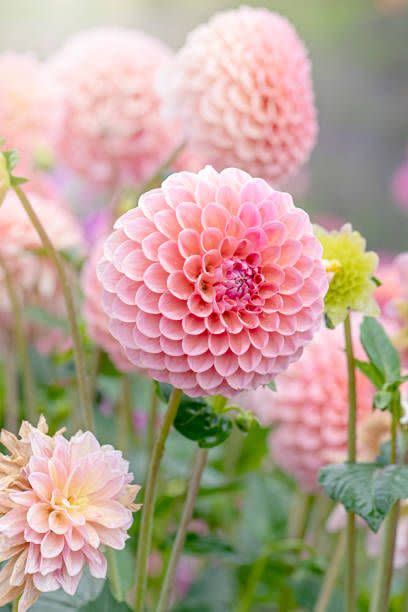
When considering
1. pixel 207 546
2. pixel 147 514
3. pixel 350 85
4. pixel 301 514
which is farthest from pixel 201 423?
pixel 350 85

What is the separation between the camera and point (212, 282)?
0.33 meters

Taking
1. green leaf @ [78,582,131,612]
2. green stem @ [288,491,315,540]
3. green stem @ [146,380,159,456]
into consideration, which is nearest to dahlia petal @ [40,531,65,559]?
green leaf @ [78,582,131,612]

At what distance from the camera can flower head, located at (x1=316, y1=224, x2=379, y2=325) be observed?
1.24 ft

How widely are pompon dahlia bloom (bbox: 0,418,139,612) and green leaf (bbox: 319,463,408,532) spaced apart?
0.32 ft

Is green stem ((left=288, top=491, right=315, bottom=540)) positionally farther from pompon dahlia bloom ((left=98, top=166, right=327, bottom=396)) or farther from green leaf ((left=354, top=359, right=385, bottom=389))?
pompon dahlia bloom ((left=98, top=166, right=327, bottom=396))

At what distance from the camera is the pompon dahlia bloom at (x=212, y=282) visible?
32cm

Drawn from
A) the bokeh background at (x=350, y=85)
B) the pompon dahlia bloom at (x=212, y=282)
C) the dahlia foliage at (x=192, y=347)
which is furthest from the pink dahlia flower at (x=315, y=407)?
the bokeh background at (x=350, y=85)

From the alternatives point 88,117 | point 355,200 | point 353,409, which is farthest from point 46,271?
point 355,200

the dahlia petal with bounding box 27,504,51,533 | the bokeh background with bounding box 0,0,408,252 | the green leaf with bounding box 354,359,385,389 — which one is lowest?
the dahlia petal with bounding box 27,504,51,533

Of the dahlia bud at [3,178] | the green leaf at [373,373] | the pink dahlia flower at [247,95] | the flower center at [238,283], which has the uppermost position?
the pink dahlia flower at [247,95]

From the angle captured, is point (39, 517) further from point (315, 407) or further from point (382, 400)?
point (315, 407)

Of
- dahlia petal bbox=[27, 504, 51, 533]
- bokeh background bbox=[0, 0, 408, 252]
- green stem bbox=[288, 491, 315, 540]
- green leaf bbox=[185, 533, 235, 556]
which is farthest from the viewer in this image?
bokeh background bbox=[0, 0, 408, 252]

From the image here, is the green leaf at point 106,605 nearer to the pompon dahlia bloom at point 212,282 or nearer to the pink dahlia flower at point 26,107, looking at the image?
the pompon dahlia bloom at point 212,282

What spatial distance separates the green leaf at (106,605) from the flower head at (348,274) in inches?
5.2
